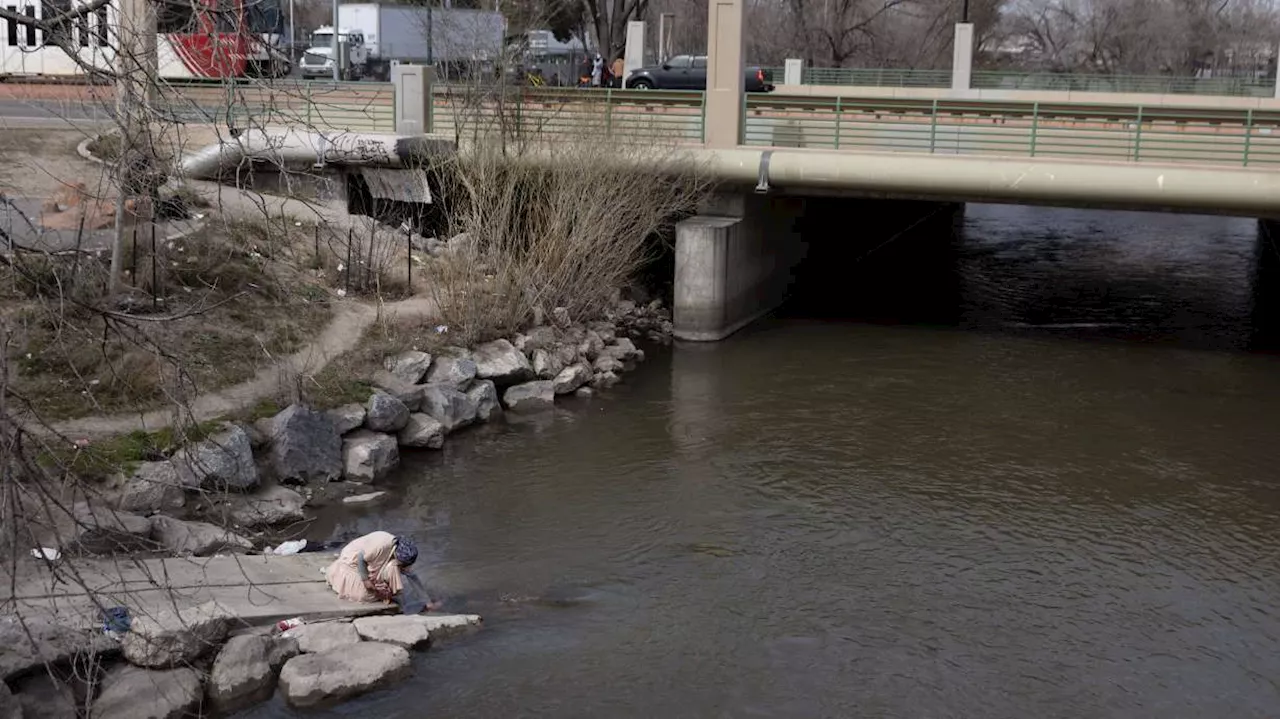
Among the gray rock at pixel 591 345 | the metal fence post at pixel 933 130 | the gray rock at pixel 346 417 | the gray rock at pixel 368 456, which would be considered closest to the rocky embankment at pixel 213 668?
the gray rock at pixel 368 456

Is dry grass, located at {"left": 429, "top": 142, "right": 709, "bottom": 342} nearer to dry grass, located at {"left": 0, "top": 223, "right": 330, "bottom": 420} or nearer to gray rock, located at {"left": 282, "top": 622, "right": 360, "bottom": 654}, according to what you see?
dry grass, located at {"left": 0, "top": 223, "right": 330, "bottom": 420}

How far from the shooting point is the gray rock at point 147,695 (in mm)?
9383

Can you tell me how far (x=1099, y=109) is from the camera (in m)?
21.1

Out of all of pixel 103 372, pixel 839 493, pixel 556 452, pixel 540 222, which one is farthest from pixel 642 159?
pixel 103 372

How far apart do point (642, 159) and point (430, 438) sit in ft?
24.2

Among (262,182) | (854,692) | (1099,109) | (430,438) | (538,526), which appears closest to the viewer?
(854,692)

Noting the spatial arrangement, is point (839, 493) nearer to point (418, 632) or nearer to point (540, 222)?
point (418, 632)

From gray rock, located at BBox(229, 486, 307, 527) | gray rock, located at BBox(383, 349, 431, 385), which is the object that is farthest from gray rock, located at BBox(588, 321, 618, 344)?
gray rock, located at BBox(229, 486, 307, 527)

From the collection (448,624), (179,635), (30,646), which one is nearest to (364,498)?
(448,624)

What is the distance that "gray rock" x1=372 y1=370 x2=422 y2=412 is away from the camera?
1706cm

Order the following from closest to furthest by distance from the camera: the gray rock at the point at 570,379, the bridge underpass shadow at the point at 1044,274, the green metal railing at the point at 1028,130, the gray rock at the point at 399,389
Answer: the gray rock at the point at 399,389 → the gray rock at the point at 570,379 → the green metal railing at the point at 1028,130 → the bridge underpass shadow at the point at 1044,274

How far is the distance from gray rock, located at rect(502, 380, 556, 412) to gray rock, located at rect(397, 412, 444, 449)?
2.06m

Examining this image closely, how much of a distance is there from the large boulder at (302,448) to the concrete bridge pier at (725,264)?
29.9ft

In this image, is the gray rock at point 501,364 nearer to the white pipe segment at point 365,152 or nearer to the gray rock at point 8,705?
the white pipe segment at point 365,152
